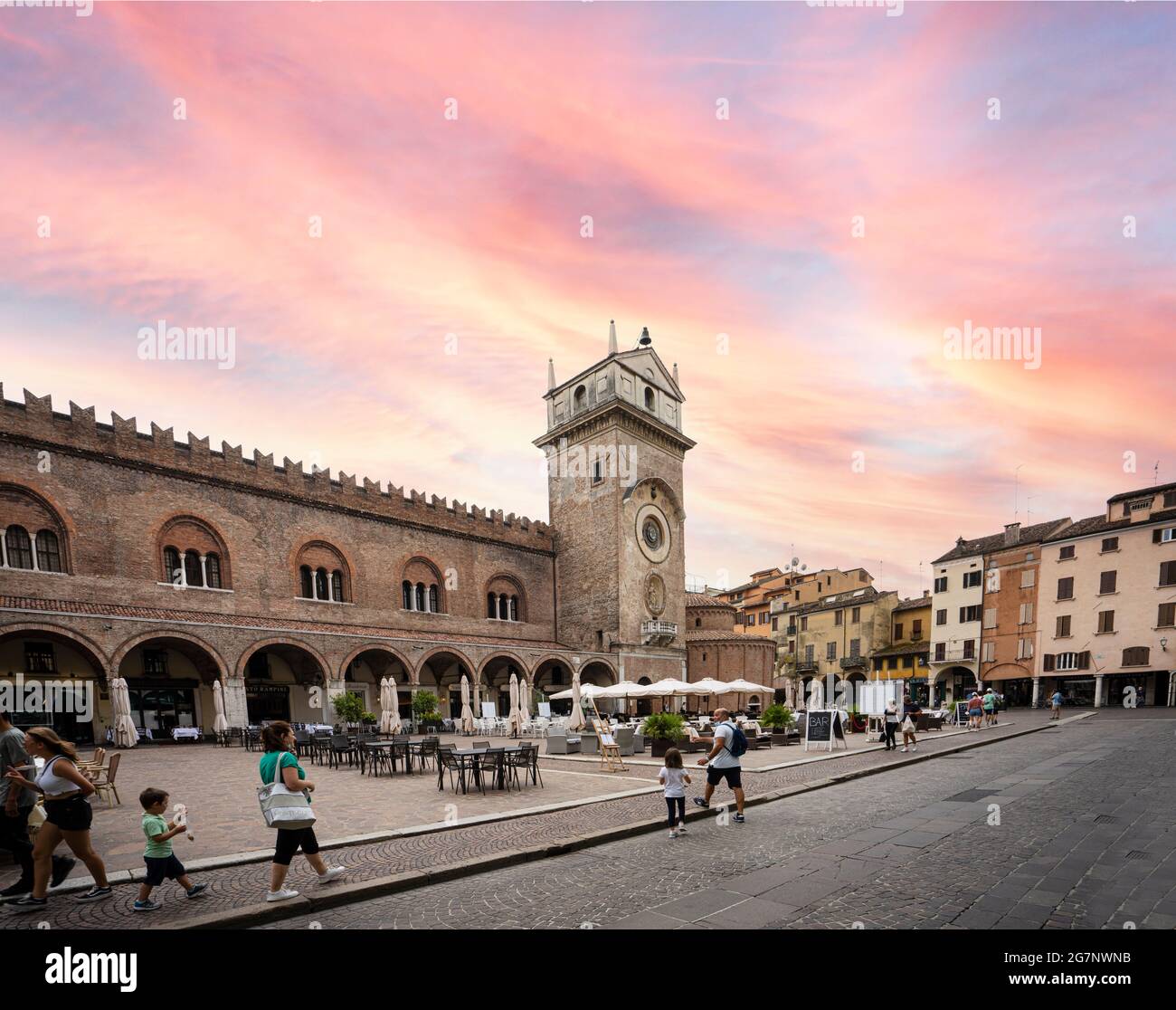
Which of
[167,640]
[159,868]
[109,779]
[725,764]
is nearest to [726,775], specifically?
[725,764]

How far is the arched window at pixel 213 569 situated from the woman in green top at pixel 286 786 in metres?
22.6

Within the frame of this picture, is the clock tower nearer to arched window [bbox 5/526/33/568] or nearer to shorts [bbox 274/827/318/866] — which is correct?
arched window [bbox 5/526/33/568]

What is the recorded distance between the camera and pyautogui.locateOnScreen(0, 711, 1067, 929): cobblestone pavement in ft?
16.5

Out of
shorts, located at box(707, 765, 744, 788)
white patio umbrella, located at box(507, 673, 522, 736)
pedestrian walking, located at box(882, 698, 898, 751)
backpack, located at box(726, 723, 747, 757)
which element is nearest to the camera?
shorts, located at box(707, 765, 744, 788)

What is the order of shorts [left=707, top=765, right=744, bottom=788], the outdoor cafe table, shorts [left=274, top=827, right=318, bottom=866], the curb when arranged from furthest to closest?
the outdoor cafe table < shorts [left=707, top=765, right=744, bottom=788] < shorts [left=274, top=827, right=318, bottom=866] < the curb

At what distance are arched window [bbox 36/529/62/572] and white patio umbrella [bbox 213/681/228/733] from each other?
6.63 metres

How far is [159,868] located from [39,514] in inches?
852

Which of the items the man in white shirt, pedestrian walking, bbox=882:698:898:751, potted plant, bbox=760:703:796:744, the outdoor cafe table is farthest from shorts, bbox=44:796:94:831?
potted plant, bbox=760:703:796:744

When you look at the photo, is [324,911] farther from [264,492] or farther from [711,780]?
[264,492]

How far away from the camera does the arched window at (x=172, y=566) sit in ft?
74.9

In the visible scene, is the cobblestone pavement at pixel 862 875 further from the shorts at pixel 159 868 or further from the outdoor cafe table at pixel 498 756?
the outdoor cafe table at pixel 498 756

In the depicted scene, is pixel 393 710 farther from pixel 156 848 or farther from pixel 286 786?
pixel 286 786

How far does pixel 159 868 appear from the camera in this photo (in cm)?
505
